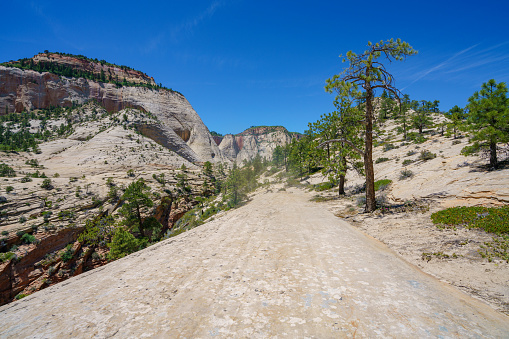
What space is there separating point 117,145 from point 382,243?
6897 cm

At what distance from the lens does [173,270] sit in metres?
4.98

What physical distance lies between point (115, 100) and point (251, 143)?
Answer: 107544 millimetres

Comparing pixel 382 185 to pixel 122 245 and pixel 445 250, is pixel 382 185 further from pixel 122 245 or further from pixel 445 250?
pixel 122 245

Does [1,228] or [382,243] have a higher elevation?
[382,243]

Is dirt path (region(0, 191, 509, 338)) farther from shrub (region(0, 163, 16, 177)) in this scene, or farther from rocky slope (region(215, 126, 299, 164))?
rocky slope (region(215, 126, 299, 164))

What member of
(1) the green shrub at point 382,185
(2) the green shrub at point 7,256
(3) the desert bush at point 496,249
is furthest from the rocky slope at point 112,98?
(3) the desert bush at point 496,249

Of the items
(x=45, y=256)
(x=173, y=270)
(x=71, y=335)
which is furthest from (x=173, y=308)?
(x=45, y=256)

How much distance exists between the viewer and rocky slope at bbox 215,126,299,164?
6575 inches

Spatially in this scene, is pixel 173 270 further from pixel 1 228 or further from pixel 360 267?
pixel 1 228

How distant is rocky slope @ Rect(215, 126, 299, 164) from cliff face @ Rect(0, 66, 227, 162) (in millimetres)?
64241

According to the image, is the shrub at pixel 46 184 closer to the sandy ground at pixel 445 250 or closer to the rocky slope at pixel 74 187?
the rocky slope at pixel 74 187

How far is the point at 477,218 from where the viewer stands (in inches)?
282

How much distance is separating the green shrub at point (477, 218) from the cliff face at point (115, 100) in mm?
82367

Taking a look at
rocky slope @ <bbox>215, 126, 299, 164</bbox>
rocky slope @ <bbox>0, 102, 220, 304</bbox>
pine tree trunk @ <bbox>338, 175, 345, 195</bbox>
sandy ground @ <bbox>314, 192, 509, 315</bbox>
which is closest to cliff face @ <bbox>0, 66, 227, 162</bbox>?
rocky slope @ <bbox>0, 102, 220, 304</bbox>
